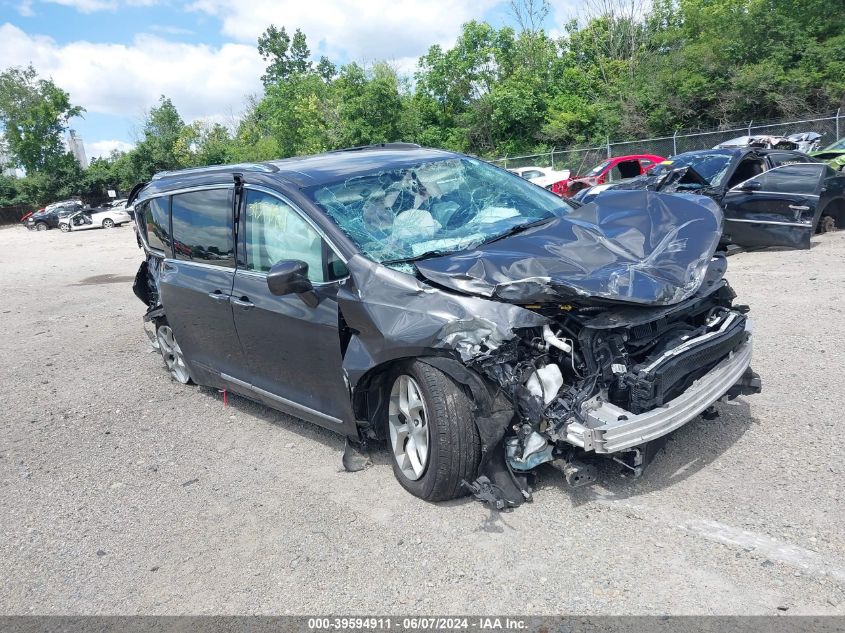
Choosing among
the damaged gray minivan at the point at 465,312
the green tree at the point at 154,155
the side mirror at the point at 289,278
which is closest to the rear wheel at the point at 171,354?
the damaged gray minivan at the point at 465,312

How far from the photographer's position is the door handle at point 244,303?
466cm

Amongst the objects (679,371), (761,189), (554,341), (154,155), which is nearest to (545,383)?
(554,341)

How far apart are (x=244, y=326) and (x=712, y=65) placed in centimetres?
3112

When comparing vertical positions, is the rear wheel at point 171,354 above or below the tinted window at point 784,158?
below

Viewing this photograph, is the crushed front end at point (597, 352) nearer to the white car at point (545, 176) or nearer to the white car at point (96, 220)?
the white car at point (545, 176)

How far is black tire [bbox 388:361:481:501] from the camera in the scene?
3525 mm

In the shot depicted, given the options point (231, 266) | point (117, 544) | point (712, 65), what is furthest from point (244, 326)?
point (712, 65)

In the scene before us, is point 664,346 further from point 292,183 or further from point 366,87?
point 366,87

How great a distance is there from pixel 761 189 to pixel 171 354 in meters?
7.79

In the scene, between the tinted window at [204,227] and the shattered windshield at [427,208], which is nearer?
the shattered windshield at [427,208]

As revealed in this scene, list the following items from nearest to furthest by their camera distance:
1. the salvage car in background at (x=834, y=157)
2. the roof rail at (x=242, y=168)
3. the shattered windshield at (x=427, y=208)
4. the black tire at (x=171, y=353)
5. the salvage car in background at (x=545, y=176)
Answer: the shattered windshield at (x=427, y=208), the roof rail at (x=242, y=168), the black tire at (x=171, y=353), the salvage car in background at (x=834, y=157), the salvage car in background at (x=545, y=176)

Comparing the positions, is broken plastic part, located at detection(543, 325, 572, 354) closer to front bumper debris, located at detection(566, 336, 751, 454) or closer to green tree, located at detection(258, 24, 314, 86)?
front bumper debris, located at detection(566, 336, 751, 454)

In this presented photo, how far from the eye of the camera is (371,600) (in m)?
3.10

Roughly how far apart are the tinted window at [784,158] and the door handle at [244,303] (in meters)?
8.64
